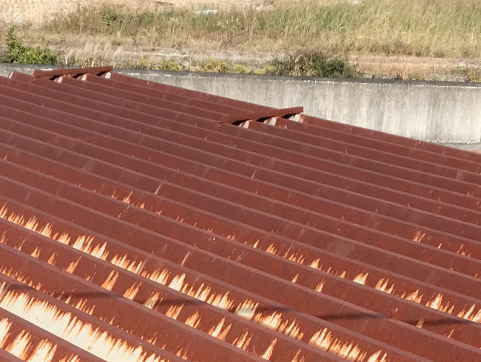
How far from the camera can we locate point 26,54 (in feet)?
49.1

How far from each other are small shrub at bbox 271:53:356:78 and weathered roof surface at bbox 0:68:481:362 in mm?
8436

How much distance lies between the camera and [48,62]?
49.4ft

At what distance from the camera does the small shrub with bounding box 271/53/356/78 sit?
629 inches

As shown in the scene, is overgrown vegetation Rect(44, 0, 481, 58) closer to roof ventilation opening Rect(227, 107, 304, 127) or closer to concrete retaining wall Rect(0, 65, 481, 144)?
concrete retaining wall Rect(0, 65, 481, 144)

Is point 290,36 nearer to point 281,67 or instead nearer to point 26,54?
point 281,67

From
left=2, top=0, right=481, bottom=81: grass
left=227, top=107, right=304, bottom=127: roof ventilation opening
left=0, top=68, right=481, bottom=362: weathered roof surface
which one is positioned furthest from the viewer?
left=2, top=0, right=481, bottom=81: grass

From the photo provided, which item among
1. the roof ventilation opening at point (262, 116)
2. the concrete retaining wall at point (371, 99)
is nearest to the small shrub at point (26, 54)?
the concrete retaining wall at point (371, 99)

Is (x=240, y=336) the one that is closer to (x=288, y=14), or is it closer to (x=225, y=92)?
(x=225, y=92)

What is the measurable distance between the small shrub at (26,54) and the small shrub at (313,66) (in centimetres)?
466

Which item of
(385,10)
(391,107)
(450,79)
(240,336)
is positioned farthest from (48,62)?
(240,336)

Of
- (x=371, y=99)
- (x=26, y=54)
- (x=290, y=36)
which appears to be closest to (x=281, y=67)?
(x=290, y=36)

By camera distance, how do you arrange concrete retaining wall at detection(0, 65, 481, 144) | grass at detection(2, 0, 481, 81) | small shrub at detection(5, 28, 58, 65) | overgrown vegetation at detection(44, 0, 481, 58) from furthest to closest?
overgrown vegetation at detection(44, 0, 481, 58)
grass at detection(2, 0, 481, 81)
small shrub at detection(5, 28, 58, 65)
concrete retaining wall at detection(0, 65, 481, 144)

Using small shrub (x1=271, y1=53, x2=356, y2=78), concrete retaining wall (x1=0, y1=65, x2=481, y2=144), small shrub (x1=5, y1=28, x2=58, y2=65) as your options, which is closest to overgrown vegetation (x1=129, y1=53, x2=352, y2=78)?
small shrub (x1=271, y1=53, x2=356, y2=78)

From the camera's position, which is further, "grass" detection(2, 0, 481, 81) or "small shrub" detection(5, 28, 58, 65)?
"grass" detection(2, 0, 481, 81)
